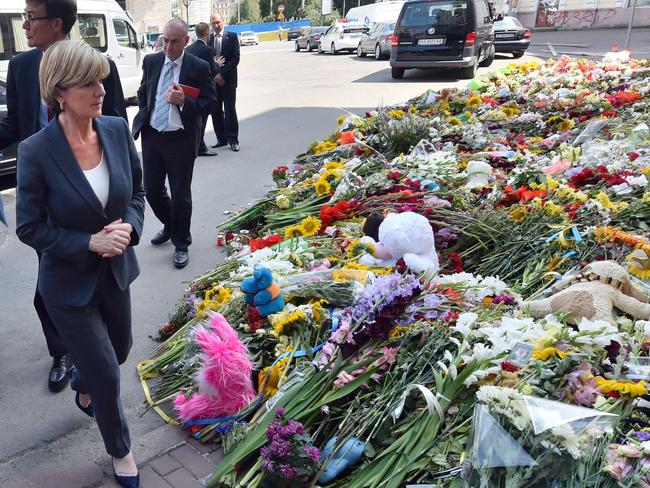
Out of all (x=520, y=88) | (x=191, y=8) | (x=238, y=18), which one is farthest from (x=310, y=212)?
(x=238, y=18)

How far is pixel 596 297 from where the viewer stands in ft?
9.70

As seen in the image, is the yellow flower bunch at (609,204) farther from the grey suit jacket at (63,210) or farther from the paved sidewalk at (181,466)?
the grey suit jacket at (63,210)

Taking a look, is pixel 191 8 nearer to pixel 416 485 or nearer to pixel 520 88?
pixel 520 88

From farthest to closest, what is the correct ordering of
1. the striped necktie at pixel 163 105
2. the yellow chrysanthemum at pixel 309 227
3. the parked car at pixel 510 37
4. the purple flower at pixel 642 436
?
the parked car at pixel 510 37, the striped necktie at pixel 163 105, the yellow chrysanthemum at pixel 309 227, the purple flower at pixel 642 436

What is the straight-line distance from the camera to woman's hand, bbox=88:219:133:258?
2383mm

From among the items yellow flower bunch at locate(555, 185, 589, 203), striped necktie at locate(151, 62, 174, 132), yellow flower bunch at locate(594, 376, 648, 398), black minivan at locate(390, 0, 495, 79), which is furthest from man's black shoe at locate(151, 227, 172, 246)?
black minivan at locate(390, 0, 495, 79)

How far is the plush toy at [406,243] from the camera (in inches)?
145

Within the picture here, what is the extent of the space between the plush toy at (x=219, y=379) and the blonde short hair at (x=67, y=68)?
1366mm

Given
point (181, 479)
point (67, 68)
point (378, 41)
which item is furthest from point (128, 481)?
point (378, 41)

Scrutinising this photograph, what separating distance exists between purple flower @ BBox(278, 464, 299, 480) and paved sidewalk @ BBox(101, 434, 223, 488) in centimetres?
51

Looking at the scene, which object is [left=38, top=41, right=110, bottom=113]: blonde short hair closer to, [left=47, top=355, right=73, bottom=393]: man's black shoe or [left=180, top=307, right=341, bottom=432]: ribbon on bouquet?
[left=180, top=307, right=341, bottom=432]: ribbon on bouquet

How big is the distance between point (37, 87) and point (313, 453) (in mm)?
2416

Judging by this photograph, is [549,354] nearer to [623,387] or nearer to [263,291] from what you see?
[623,387]

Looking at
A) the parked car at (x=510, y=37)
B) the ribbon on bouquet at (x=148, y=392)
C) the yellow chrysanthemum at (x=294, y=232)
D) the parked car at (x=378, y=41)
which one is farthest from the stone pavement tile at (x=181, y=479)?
the parked car at (x=378, y=41)
